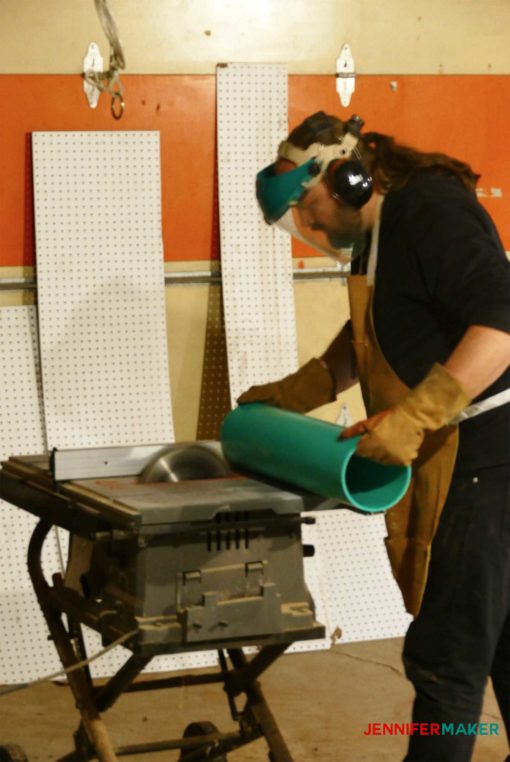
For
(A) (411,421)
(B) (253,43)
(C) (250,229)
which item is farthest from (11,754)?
(B) (253,43)

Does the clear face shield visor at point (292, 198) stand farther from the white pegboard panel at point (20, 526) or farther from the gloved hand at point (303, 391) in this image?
the white pegboard panel at point (20, 526)

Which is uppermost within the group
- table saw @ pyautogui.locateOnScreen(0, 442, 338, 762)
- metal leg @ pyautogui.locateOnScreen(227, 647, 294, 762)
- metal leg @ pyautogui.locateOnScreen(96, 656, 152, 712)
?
table saw @ pyautogui.locateOnScreen(0, 442, 338, 762)

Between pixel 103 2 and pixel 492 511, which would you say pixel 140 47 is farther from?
pixel 492 511

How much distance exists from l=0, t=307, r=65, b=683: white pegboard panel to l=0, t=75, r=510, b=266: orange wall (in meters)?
0.31

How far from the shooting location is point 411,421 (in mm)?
2348

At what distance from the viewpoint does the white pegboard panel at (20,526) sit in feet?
13.6

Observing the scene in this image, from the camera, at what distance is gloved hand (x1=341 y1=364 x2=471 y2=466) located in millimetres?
2326

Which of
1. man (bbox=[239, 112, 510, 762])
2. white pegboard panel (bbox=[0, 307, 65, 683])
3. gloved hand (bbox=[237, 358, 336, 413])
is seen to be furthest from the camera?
white pegboard panel (bbox=[0, 307, 65, 683])

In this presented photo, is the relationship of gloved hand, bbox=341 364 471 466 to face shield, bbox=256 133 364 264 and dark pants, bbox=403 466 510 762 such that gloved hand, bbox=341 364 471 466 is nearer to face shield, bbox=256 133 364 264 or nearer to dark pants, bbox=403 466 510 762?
dark pants, bbox=403 466 510 762

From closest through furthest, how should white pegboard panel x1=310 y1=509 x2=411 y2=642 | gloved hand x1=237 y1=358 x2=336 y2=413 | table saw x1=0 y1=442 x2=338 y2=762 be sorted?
table saw x1=0 y1=442 x2=338 y2=762, gloved hand x1=237 y1=358 x2=336 y2=413, white pegboard panel x1=310 y1=509 x2=411 y2=642

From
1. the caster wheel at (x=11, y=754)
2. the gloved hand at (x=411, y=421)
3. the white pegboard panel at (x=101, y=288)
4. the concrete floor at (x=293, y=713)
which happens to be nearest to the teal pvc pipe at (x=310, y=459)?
the gloved hand at (x=411, y=421)

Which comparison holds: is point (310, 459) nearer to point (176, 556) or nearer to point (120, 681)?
point (176, 556)

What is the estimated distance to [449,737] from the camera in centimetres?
251

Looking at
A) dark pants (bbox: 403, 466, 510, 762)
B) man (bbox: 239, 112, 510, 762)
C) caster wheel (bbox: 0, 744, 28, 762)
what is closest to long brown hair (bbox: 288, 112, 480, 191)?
man (bbox: 239, 112, 510, 762)
